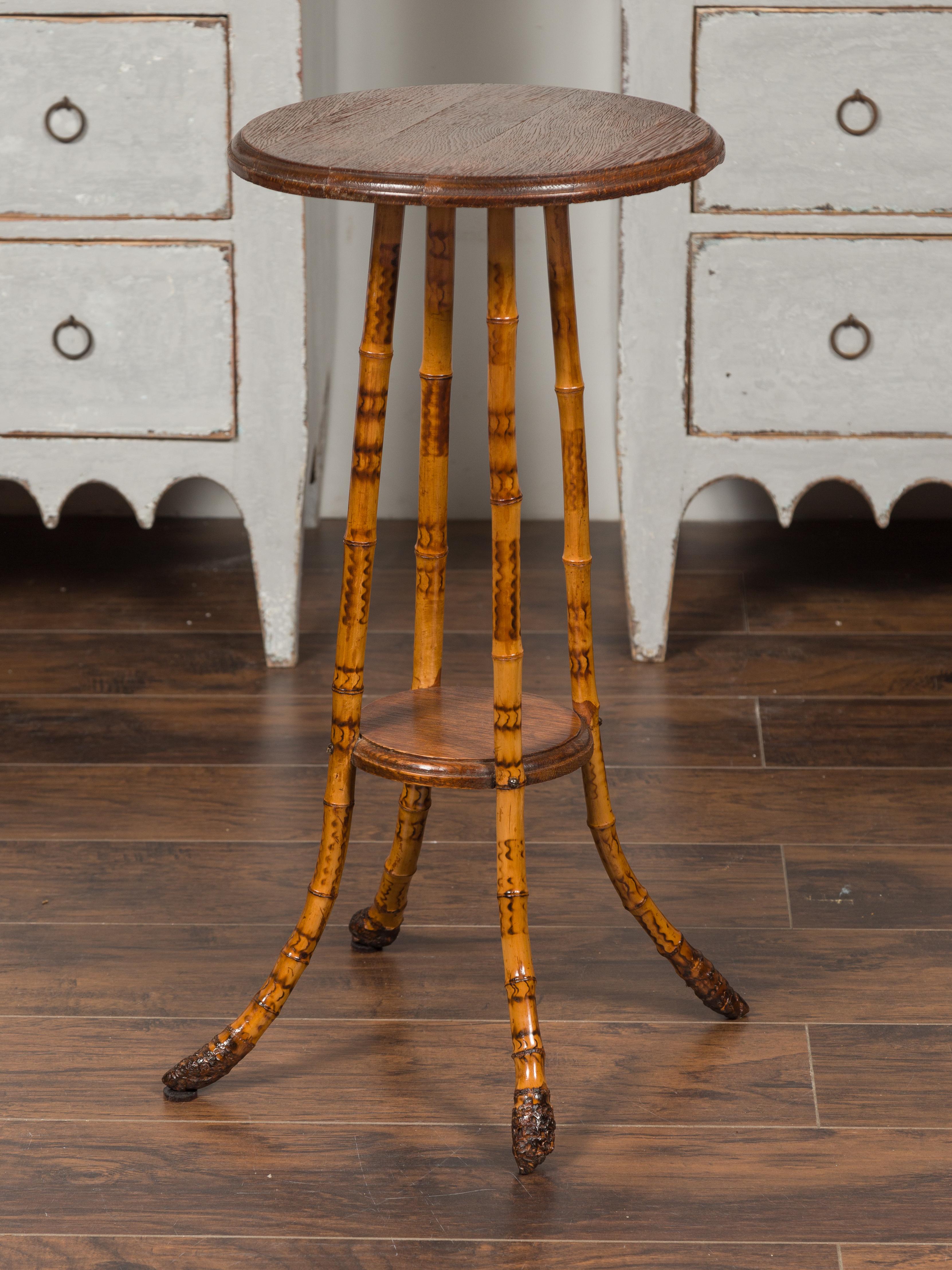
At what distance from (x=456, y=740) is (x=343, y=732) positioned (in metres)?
0.09

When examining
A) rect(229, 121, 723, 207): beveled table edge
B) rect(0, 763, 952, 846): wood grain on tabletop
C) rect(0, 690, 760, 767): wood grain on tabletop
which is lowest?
rect(0, 690, 760, 767): wood grain on tabletop

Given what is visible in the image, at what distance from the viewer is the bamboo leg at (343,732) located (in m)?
1.13

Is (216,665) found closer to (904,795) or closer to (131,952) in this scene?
(131,952)

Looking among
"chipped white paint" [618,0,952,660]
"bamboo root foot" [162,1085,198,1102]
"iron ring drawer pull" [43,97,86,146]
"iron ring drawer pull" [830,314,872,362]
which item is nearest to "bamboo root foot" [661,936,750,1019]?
"bamboo root foot" [162,1085,198,1102]

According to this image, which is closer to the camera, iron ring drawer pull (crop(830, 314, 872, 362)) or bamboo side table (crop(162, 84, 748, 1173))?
bamboo side table (crop(162, 84, 748, 1173))

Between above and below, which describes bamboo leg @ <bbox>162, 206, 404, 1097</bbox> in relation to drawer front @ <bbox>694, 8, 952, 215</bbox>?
below

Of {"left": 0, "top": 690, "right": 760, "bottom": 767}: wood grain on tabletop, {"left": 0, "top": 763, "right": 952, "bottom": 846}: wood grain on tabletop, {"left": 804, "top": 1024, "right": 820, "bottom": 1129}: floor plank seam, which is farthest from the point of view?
{"left": 0, "top": 690, "right": 760, "bottom": 767}: wood grain on tabletop

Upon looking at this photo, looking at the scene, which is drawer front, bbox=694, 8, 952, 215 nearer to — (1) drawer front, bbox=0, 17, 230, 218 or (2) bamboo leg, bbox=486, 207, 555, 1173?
(1) drawer front, bbox=0, 17, 230, 218

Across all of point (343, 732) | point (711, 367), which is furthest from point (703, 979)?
point (711, 367)

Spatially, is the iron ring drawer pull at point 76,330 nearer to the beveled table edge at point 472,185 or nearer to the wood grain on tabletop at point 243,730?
the wood grain on tabletop at point 243,730

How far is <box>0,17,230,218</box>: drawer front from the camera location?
5.98 ft

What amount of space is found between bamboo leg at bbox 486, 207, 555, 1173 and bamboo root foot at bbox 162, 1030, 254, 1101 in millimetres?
216

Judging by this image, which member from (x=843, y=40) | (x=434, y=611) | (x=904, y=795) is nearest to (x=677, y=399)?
(x=843, y=40)

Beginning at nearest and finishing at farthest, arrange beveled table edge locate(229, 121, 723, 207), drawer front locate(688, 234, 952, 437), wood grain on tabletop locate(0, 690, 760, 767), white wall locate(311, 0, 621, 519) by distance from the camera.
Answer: beveled table edge locate(229, 121, 723, 207)
wood grain on tabletop locate(0, 690, 760, 767)
drawer front locate(688, 234, 952, 437)
white wall locate(311, 0, 621, 519)
